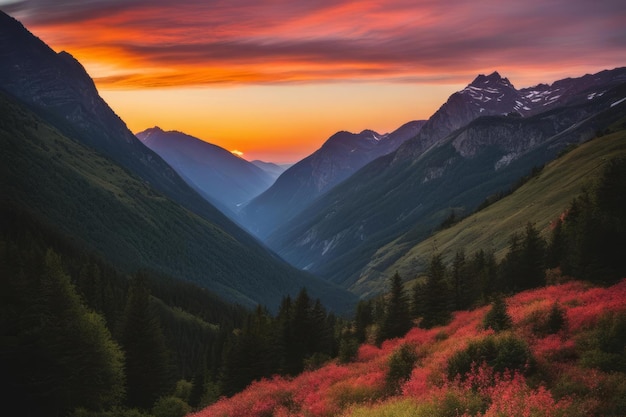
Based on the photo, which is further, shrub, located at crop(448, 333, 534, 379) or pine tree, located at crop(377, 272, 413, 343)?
pine tree, located at crop(377, 272, 413, 343)

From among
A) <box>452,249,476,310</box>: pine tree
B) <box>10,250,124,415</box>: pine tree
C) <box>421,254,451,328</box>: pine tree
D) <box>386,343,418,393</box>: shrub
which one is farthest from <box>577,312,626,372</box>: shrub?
<box>10,250,124,415</box>: pine tree

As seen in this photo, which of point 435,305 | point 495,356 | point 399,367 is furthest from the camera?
point 435,305

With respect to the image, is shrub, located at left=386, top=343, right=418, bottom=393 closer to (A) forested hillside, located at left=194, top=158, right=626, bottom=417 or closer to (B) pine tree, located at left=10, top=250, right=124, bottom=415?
(A) forested hillside, located at left=194, top=158, right=626, bottom=417

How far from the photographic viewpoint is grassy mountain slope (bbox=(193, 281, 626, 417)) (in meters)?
18.3

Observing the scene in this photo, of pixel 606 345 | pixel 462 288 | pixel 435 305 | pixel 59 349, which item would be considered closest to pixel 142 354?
pixel 59 349

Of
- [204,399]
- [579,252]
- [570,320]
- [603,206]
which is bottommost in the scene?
[204,399]

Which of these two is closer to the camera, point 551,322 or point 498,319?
point 551,322

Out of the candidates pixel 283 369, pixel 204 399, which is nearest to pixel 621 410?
pixel 283 369

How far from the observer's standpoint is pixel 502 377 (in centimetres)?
2198

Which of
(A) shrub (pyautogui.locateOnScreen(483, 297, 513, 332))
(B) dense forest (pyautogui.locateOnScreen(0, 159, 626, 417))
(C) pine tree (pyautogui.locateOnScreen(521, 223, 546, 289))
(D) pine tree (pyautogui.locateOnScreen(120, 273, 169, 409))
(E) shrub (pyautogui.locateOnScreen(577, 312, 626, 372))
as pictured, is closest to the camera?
(E) shrub (pyautogui.locateOnScreen(577, 312, 626, 372))

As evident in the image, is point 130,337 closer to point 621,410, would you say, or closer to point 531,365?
point 531,365

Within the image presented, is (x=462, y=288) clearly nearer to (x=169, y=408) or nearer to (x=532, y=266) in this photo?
(x=532, y=266)

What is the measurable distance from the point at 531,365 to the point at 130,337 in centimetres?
4802

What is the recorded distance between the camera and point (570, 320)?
1046 inches
